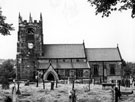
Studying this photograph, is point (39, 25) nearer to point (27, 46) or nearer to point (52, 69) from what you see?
point (27, 46)

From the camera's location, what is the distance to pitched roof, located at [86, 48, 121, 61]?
62.4 m

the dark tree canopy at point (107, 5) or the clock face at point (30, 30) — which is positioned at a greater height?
the clock face at point (30, 30)

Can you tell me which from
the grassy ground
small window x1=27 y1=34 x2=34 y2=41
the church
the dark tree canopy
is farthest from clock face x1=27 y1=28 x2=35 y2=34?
the dark tree canopy

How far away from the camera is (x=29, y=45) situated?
6044cm

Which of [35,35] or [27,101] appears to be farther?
[35,35]

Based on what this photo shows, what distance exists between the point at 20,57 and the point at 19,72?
3711 mm

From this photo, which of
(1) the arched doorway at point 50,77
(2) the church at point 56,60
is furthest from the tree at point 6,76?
(1) the arched doorway at point 50,77

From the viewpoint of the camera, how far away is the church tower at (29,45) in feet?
192

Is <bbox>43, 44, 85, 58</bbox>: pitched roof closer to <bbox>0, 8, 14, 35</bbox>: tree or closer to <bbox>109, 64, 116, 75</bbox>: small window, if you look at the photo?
<bbox>109, 64, 116, 75</bbox>: small window

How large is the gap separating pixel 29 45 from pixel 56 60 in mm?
7766

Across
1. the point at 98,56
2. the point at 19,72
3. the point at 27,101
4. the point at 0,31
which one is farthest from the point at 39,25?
the point at 27,101

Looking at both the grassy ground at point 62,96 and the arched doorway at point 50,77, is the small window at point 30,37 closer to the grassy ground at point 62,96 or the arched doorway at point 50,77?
the arched doorway at point 50,77

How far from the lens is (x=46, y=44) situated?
6556cm

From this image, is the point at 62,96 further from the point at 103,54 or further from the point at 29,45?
the point at 103,54
